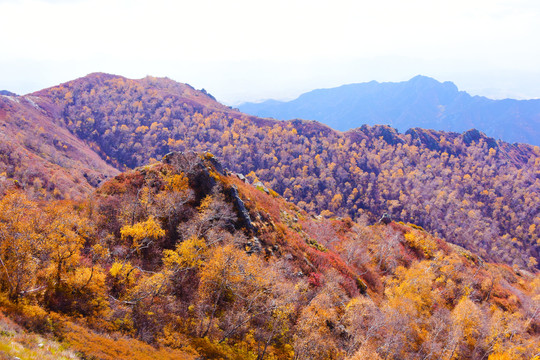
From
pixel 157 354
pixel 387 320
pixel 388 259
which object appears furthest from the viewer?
pixel 388 259

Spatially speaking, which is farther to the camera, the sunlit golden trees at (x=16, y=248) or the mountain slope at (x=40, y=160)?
the mountain slope at (x=40, y=160)

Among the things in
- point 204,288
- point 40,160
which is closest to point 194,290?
point 204,288

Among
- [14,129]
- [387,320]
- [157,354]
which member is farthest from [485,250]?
[14,129]

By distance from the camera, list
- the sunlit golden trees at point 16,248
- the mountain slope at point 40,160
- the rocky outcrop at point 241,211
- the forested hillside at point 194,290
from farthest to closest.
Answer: the mountain slope at point 40,160 → the rocky outcrop at point 241,211 → the forested hillside at point 194,290 → the sunlit golden trees at point 16,248

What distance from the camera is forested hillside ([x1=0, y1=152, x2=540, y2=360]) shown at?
2409cm

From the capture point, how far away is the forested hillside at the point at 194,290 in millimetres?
24094

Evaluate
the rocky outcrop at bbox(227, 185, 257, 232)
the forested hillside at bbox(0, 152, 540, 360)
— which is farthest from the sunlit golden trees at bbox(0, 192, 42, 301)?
the rocky outcrop at bbox(227, 185, 257, 232)

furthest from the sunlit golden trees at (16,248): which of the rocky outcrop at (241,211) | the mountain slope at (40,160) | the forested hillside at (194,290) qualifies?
the mountain slope at (40,160)

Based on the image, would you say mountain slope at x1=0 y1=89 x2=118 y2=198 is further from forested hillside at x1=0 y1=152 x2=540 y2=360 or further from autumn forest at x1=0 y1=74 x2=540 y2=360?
forested hillside at x1=0 y1=152 x2=540 y2=360

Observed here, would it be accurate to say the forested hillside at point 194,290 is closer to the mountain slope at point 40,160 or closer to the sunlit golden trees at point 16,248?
the sunlit golden trees at point 16,248

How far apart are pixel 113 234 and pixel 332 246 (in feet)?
179

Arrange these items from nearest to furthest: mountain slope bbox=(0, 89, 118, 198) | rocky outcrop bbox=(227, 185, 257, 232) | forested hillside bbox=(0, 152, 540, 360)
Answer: forested hillside bbox=(0, 152, 540, 360), rocky outcrop bbox=(227, 185, 257, 232), mountain slope bbox=(0, 89, 118, 198)

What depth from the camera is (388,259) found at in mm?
69188

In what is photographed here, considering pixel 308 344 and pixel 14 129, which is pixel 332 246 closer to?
pixel 308 344
